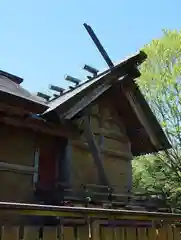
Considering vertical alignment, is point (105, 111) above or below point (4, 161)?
above

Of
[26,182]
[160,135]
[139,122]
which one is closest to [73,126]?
[26,182]

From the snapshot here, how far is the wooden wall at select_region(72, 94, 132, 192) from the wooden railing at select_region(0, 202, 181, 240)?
4.43m

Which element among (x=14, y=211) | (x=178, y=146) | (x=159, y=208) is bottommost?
(x=14, y=211)

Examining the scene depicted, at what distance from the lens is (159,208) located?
409 inches

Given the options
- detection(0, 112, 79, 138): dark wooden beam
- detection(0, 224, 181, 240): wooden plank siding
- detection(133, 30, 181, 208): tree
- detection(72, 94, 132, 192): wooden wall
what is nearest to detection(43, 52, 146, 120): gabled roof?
detection(0, 112, 79, 138): dark wooden beam

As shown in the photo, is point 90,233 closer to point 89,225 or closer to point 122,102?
point 89,225

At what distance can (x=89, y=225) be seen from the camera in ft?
13.7

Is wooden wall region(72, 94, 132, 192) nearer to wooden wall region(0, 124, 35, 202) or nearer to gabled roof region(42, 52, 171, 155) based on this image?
gabled roof region(42, 52, 171, 155)

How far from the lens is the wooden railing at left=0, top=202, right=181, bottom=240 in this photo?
11.5ft

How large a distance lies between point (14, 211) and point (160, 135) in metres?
9.22

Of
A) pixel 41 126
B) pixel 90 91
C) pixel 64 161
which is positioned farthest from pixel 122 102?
pixel 41 126

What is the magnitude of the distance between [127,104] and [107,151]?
1818mm

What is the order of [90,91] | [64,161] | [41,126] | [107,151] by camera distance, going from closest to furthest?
[41,126]
[64,161]
[90,91]
[107,151]

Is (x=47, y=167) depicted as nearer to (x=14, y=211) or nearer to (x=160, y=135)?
(x=160, y=135)
